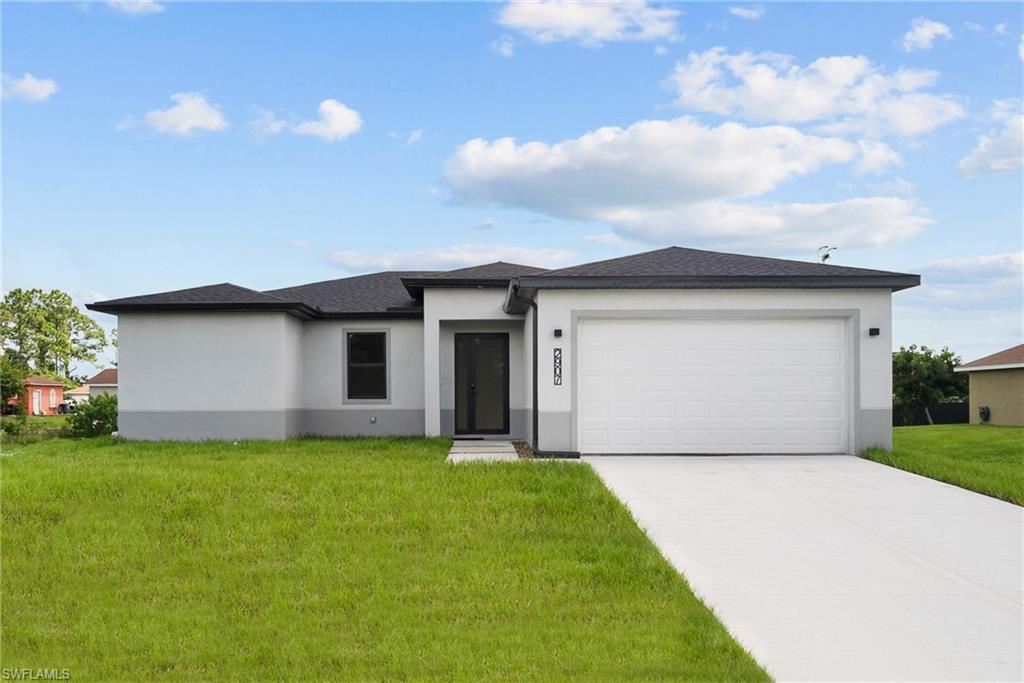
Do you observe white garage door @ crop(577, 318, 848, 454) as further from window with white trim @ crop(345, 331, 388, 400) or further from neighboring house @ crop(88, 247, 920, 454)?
window with white trim @ crop(345, 331, 388, 400)

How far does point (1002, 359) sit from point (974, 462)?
732 inches

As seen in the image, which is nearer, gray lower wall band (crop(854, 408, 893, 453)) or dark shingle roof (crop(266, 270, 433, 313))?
gray lower wall band (crop(854, 408, 893, 453))

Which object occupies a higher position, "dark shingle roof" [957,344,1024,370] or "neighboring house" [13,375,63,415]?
"dark shingle roof" [957,344,1024,370]

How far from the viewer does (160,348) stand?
16703 millimetres

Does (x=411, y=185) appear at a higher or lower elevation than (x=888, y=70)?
lower

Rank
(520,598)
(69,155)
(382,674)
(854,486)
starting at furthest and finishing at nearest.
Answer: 1. (69,155)
2. (854,486)
3. (520,598)
4. (382,674)

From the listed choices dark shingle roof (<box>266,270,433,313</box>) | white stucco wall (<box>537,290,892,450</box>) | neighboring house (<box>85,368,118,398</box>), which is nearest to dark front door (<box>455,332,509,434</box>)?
dark shingle roof (<box>266,270,433,313</box>)

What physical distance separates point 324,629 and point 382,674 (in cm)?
91

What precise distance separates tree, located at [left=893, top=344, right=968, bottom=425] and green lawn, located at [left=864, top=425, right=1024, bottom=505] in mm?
14558

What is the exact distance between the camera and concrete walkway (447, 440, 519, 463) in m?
12.7

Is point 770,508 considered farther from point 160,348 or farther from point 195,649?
point 160,348

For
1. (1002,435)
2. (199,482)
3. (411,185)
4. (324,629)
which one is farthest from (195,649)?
(1002,435)

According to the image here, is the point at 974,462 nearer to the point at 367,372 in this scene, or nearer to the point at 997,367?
the point at 367,372
